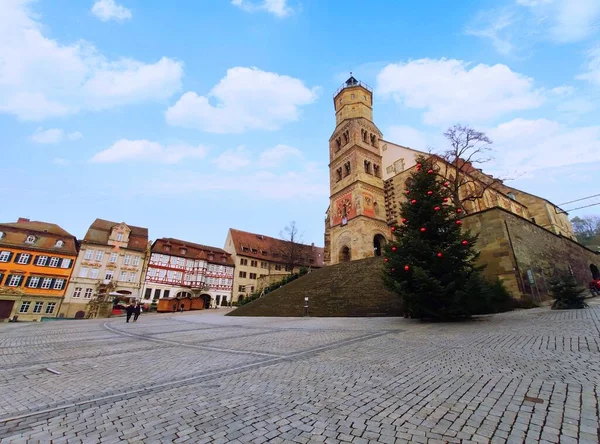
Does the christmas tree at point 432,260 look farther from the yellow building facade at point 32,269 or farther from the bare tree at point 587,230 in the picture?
the bare tree at point 587,230

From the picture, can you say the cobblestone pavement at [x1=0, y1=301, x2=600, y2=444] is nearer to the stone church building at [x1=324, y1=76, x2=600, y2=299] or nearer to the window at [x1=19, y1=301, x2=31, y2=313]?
the stone church building at [x1=324, y1=76, x2=600, y2=299]

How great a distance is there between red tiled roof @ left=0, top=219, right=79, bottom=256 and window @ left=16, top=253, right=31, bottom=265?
790 millimetres

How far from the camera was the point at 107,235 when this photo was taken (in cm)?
3722

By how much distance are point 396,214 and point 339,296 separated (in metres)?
16.0

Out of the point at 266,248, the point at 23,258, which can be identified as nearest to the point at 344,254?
the point at 266,248

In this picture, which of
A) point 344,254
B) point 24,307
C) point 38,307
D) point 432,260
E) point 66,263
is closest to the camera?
point 432,260

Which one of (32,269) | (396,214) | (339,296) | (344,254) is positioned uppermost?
(396,214)

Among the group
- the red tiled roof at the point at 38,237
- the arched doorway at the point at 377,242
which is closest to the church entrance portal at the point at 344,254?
the arched doorway at the point at 377,242

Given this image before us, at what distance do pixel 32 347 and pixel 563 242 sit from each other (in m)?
31.2

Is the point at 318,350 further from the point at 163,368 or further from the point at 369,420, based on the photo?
the point at 369,420

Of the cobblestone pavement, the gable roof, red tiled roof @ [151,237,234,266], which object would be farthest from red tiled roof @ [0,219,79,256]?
the cobblestone pavement

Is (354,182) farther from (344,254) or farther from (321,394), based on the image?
(321,394)

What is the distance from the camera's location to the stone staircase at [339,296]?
1602cm

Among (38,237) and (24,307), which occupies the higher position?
(38,237)
